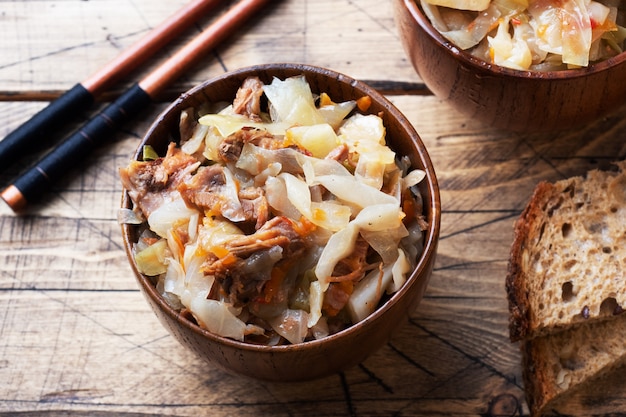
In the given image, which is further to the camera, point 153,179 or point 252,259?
point 153,179

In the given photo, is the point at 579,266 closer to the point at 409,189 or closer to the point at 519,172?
the point at 519,172

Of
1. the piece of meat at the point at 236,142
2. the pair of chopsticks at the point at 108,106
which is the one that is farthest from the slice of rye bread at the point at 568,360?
the pair of chopsticks at the point at 108,106

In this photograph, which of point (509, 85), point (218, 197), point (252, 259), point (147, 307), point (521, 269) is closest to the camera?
point (252, 259)

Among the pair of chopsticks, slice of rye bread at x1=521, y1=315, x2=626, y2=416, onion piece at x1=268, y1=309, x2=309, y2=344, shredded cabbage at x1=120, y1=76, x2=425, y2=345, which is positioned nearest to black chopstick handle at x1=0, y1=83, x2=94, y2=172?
the pair of chopsticks

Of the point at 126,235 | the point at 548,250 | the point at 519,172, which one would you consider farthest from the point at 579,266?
the point at 126,235

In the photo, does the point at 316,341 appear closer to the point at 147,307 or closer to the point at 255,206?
the point at 255,206

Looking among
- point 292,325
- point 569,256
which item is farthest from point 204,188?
point 569,256

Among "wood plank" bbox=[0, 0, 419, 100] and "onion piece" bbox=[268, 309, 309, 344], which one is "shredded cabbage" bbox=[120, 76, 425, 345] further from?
"wood plank" bbox=[0, 0, 419, 100]
